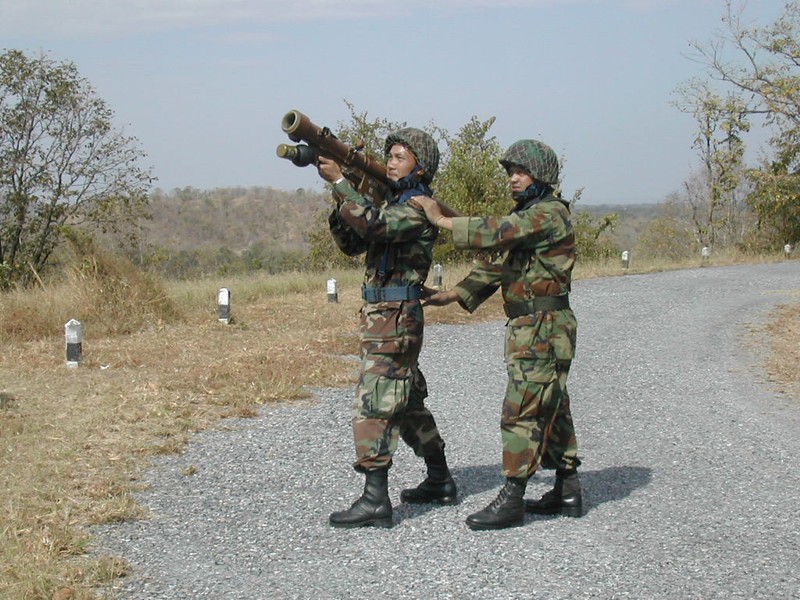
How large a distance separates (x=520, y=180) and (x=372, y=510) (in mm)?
1840

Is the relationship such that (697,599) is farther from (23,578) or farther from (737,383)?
(737,383)

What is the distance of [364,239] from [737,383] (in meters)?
6.01

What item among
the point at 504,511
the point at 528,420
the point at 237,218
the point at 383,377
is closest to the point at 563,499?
the point at 504,511

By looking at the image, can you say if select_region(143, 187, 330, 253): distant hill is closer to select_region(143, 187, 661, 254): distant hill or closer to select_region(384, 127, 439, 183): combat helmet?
select_region(143, 187, 661, 254): distant hill

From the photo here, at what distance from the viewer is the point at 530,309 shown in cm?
521

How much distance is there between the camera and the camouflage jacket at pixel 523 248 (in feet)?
16.5

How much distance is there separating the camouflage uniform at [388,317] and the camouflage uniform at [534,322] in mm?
296

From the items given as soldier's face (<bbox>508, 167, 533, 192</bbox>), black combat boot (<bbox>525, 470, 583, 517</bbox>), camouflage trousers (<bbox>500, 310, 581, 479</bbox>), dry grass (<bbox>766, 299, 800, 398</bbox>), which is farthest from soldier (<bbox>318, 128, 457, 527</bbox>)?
dry grass (<bbox>766, 299, 800, 398</bbox>)

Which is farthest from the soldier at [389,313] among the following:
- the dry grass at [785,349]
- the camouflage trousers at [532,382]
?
the dry grass at [785,349]

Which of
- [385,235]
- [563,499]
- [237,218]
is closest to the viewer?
[385,235]

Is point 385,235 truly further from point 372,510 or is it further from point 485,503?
point 485,503

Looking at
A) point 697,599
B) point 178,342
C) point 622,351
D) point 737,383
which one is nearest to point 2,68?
point 178,342

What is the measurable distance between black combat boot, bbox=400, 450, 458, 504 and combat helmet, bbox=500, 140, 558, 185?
1599mm

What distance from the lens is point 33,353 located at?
33.9 feet
